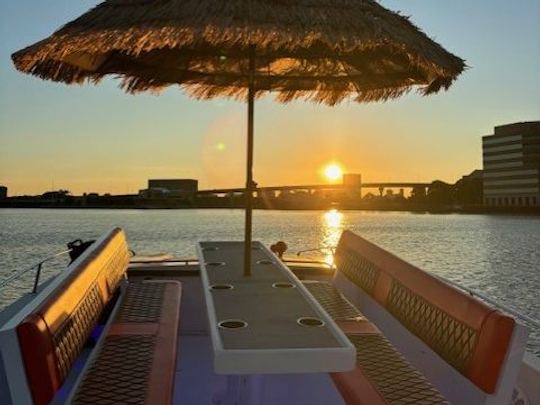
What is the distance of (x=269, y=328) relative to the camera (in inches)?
154

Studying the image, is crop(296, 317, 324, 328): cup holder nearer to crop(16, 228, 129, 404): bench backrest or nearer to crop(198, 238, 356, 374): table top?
crop(198, 238, 356, 374): table top

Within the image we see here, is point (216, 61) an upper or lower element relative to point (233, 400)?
upper

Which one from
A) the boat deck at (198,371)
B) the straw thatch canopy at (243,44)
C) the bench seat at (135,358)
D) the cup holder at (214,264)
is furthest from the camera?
the cup holder at (214,264)

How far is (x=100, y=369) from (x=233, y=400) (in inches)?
45.2

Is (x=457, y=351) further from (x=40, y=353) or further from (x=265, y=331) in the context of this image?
(x=40, y=353)

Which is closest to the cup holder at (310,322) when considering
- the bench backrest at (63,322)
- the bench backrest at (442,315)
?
the bench backrest at (442,315)

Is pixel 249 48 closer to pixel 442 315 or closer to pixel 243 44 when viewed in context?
pixel 243 44

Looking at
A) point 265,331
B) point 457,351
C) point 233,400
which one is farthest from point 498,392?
point 233,400

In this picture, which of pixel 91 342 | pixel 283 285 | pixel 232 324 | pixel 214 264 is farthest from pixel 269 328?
pixel 91 342

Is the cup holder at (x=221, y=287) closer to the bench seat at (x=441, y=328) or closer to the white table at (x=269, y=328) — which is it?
the white table at (x=269, y=328)

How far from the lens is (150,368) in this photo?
4.26 metres

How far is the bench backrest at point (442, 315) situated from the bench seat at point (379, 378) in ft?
0.79

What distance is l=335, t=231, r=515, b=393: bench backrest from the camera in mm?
3514

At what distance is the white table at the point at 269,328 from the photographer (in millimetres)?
3455
